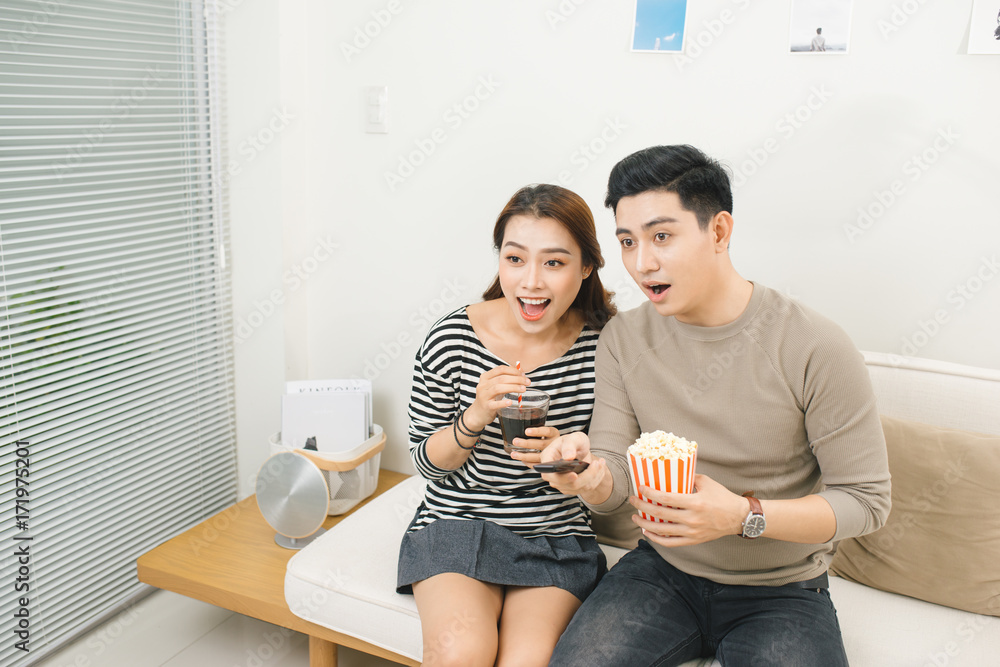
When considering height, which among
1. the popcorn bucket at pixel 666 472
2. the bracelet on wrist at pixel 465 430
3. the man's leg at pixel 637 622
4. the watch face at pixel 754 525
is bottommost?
the man's leg at pixel 637 622

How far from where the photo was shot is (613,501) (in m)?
1.48

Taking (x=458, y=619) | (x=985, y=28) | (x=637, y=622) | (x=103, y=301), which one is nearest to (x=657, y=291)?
(x=637, y=622)

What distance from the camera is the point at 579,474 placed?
54.3 inches

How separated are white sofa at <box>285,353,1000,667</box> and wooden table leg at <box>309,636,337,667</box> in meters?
0.12

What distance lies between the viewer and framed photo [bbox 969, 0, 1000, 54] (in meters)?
1.77

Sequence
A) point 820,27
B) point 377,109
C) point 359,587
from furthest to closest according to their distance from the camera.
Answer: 1. point 377,109
2. point 820,27
3. point 359,587

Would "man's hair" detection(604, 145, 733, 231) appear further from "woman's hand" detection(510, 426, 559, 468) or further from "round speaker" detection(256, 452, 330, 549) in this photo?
"round speaker" detection(256, 452, 330, 549)

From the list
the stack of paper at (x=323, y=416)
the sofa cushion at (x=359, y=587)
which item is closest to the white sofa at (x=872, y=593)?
the sofa cushion at (x=359, y=587)

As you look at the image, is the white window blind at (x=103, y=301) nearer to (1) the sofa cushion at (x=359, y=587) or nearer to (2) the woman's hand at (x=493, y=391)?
(1) the sofa cushion at (x=359, y=587)

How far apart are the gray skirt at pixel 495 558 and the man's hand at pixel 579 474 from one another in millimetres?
235

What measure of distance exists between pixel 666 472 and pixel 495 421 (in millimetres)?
527

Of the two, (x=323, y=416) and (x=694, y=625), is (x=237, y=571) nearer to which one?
(x=323, y=416)

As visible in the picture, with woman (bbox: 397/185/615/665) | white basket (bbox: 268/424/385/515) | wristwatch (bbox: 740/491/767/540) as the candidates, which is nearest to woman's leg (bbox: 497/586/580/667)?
woman (bbox: 397/185/615/665)

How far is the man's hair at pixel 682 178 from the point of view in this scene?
1365 mm
